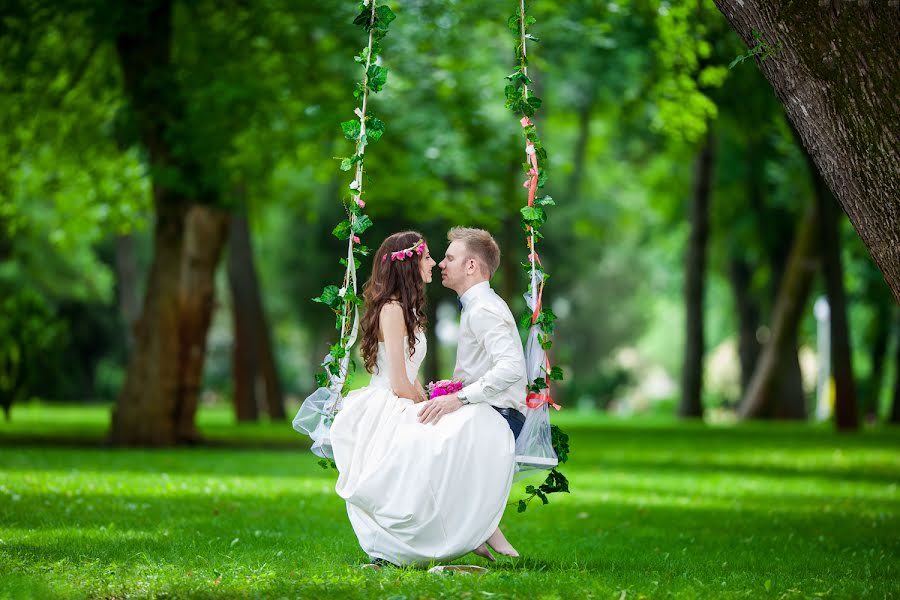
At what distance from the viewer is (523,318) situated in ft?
24.1

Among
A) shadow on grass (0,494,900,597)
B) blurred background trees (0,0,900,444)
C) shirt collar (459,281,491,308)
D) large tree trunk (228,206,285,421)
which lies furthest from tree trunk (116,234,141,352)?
shirt collar (459,281,491,308)

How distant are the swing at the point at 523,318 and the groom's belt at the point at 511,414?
0.09 metres

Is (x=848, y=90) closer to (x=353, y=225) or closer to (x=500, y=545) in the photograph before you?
(x=353, y=225)

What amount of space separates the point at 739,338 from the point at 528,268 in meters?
27.4

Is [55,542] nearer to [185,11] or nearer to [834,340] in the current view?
[185,11]

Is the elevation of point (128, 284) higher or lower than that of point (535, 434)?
higher

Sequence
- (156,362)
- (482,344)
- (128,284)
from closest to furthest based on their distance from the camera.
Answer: (482,344), (156,362), (128,284)

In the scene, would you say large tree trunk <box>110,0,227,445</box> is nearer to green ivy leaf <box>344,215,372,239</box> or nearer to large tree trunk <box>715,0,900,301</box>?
green ivy leaf <box>344,215,372,239</box>

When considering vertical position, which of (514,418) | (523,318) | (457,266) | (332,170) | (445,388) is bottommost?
(514,418)

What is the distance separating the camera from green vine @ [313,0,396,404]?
7.25 m

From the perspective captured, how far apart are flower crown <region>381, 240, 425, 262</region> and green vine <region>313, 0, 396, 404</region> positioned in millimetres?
210

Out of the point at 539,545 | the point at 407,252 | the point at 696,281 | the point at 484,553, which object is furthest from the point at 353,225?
the point at 696,281

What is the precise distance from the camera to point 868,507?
39.8 feet

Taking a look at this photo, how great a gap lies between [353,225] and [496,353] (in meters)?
1.12
